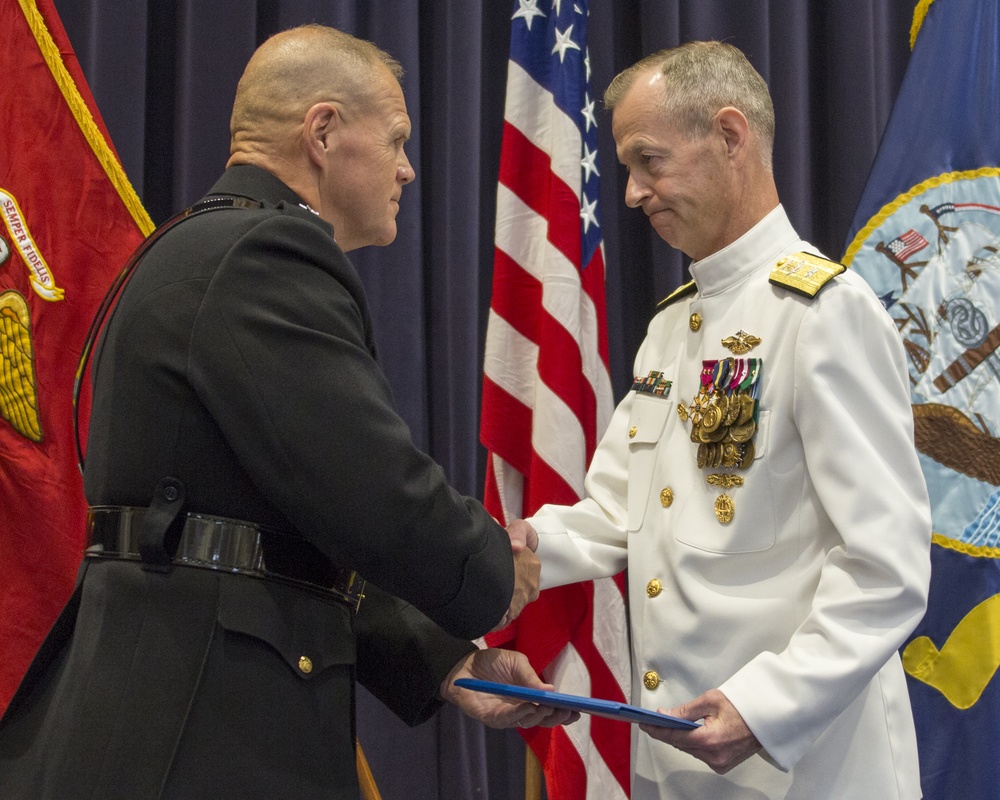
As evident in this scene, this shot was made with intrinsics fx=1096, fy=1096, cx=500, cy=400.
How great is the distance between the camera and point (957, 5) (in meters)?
2.61

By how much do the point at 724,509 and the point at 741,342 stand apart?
26 cm

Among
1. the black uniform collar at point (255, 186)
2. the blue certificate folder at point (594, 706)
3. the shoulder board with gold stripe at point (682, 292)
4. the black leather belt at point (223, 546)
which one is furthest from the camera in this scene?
the shoulder board with gold stripe at point (682, 292)

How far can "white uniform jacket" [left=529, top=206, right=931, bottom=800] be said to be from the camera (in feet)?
4.72

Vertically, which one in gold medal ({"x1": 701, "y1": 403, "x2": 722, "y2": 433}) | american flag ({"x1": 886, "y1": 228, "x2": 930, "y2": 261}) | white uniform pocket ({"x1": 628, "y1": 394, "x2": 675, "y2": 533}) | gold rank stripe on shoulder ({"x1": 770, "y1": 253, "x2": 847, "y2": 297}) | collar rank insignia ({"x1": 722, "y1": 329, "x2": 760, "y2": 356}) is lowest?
white uniform pocket ({"x1": 628, "y1": 394, "x2": 675, "y2": 533})

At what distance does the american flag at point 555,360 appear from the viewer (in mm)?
2328

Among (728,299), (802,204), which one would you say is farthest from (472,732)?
(802,204)

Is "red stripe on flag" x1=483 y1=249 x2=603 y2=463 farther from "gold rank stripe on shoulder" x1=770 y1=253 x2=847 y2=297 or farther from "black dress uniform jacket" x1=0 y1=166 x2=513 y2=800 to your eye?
"black dress uniform jacket" x1=0 y1=166 x2=513 y2=800

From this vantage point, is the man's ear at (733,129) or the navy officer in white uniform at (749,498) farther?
the man's ear at (733,129)

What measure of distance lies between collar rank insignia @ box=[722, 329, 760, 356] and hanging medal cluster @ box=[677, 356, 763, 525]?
1cm

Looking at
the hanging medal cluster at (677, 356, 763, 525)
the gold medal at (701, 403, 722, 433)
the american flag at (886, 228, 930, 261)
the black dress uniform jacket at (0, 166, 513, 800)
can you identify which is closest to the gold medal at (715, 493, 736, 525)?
the hanging medal cluster at (677, 356, 763, 525)

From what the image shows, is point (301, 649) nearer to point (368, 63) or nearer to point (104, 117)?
point (368, 63)

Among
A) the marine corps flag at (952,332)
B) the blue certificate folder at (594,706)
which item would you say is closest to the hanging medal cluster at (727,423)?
the blue certificate folder at (594,706)

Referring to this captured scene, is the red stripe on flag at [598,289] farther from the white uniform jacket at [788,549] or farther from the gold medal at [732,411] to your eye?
the gold medal at [732,411]

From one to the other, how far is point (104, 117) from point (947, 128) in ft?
6.59
